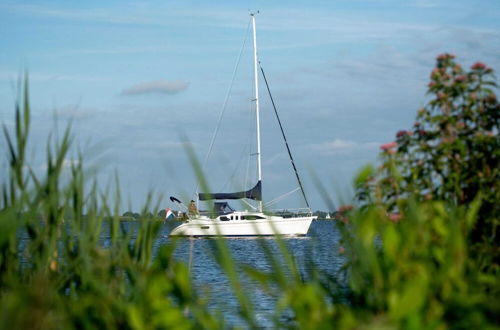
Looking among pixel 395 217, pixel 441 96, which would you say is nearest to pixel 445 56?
pixel 441 96

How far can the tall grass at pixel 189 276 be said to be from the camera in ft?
10.5

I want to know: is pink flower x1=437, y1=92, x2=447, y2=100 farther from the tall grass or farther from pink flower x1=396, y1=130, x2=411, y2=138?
the tall grass

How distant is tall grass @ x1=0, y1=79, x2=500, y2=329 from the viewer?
10.5 feet

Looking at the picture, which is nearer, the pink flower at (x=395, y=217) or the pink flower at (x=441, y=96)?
the pink flower at (x=395, y=217)

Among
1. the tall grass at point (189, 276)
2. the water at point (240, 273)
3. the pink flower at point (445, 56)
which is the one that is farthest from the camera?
the pink flower at point (445, 56)

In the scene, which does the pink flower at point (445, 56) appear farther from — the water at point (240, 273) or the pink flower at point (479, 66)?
the water at point (240, 273)

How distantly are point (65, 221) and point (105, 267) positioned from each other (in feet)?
2.42

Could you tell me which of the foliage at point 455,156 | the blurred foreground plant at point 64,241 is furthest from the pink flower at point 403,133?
the blurred foreground plant at point 64,241

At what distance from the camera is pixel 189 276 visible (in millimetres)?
3900

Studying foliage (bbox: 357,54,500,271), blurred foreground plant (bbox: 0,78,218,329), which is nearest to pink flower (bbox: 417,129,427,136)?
foliage (bbox: 357,54,500,271)

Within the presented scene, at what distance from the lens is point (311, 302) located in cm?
316

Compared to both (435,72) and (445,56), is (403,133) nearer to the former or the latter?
(435,72)

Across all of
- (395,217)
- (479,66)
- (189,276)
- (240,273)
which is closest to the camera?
(189,276)

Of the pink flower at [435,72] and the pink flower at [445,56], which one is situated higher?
the pink flower at [445,56]
